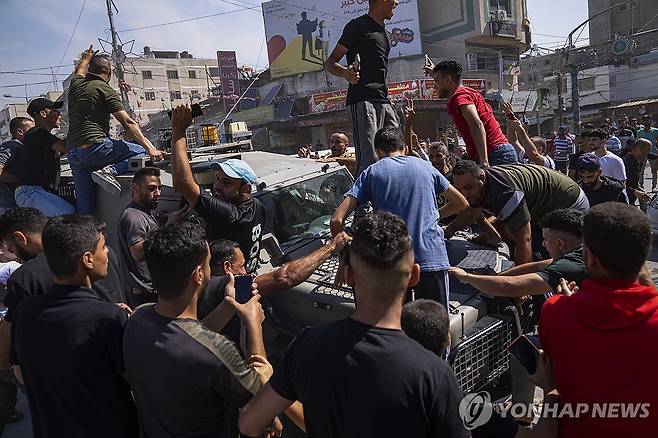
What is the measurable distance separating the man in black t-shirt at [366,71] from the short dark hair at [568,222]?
5.43ft

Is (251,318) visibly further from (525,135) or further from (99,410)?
(525,135)

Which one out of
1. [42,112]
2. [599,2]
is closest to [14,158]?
[42,112]

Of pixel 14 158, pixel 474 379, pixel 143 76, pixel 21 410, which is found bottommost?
pixel 21 410

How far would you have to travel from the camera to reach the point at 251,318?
2213 millimetres

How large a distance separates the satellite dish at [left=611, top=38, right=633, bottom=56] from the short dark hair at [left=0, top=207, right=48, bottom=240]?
41.9 m

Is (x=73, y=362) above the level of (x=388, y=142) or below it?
below

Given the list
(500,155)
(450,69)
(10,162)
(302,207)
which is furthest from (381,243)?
(10,162)

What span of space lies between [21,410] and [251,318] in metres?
3.27

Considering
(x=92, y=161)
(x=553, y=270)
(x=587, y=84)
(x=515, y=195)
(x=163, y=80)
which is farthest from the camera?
(x=163, y=80)

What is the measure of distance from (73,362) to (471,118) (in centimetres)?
352

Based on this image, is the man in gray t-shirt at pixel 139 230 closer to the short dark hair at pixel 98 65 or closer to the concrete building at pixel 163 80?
the short dark hair at pixel 98 65

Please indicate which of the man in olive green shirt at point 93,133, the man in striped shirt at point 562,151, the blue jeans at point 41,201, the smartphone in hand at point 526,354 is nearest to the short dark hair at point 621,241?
the smartphone in hand at point 526,354

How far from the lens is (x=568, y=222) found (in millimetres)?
2846

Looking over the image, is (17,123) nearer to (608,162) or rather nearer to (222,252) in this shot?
(222,252)
